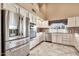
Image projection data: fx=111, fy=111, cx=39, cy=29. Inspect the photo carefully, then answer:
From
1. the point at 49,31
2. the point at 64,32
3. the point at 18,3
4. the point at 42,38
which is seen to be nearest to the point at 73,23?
the point at 64,32

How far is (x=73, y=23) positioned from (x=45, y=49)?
1.97 m

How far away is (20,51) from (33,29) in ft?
2.51

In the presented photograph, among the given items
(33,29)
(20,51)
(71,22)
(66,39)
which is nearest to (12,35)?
(20,51)

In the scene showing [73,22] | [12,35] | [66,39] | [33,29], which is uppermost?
[73,22]

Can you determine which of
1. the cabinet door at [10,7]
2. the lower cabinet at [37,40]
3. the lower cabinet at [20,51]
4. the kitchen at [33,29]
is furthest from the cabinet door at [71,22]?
the cabinet door at [10,7]

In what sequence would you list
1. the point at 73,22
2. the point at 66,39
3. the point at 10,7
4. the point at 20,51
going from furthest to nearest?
1. the point at 73,22
2. the point at 66,39
3. the point at 20,51
4. the point at 10,7

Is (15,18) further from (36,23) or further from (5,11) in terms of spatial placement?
(36,23)

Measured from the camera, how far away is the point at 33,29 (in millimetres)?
2980

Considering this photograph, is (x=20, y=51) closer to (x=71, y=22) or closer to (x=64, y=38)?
(x=64, y=38)

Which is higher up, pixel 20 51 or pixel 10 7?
pixel 10 7

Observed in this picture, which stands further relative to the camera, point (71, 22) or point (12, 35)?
point (71, 22)

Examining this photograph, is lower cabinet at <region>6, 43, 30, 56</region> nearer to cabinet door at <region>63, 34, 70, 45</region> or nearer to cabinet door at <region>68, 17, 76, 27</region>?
cabinet door at <region>63, 34, 70, 45</region>

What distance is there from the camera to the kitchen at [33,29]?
1.99m

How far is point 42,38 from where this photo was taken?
11.0ft
